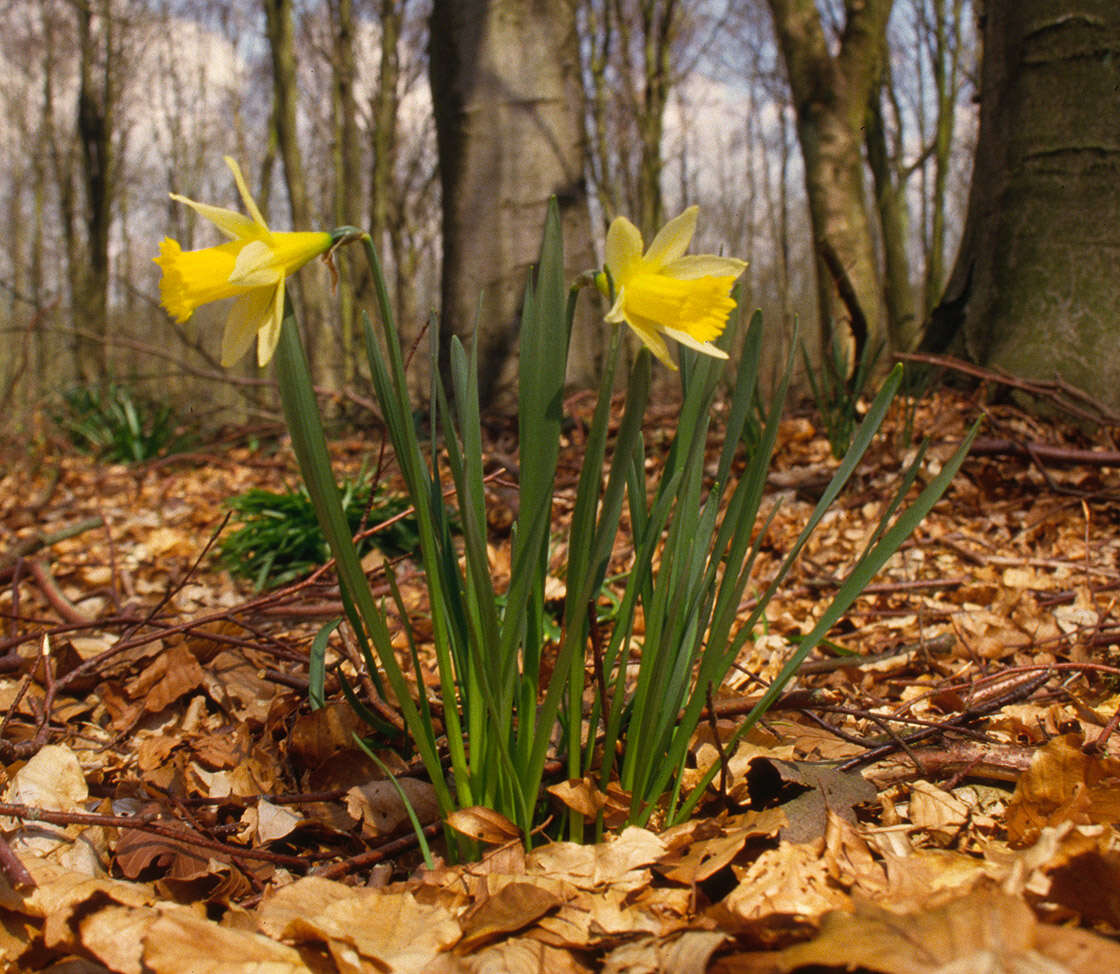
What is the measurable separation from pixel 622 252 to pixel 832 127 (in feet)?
16.6

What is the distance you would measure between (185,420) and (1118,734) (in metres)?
5.56

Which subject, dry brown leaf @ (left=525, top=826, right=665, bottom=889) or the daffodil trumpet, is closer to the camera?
the daffodil trumpet

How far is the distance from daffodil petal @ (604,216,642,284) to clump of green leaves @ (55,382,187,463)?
471 centimetres

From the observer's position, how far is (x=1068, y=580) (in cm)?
218

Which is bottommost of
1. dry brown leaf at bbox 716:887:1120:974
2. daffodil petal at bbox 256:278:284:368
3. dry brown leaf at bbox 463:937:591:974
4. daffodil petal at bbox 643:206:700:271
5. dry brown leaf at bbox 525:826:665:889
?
dry brown leaf at bbox 463:937:591:974

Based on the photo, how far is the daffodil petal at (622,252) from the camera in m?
0.84

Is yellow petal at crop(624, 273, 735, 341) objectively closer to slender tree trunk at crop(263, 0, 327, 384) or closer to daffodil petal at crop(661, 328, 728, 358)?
Result: daffodil petal at crop(661, 328, 728, 358)

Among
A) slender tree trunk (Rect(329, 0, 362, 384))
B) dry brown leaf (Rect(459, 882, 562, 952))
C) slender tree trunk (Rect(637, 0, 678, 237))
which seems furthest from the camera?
slender tree trunk (Rect(329, 0, 362, 384))

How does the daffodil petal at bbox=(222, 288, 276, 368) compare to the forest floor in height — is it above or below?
above

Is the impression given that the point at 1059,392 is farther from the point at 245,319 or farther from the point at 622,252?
the point at 245,319

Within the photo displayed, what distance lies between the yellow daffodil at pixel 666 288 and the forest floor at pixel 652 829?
1.82 feet

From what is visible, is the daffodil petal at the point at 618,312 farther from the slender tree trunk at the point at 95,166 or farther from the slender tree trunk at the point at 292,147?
the slender tree trunk at the point at 95,166

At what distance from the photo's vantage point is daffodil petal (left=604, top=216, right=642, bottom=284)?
2.76 feet

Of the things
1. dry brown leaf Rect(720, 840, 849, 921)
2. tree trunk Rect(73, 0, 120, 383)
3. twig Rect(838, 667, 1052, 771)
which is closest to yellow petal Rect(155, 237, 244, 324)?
dry brown leaf Rect(720, 840, 849, 921)
